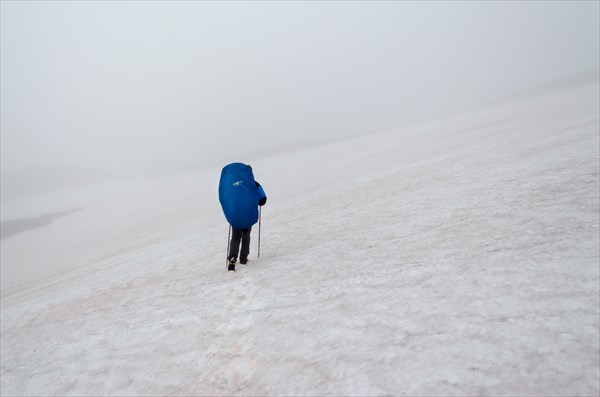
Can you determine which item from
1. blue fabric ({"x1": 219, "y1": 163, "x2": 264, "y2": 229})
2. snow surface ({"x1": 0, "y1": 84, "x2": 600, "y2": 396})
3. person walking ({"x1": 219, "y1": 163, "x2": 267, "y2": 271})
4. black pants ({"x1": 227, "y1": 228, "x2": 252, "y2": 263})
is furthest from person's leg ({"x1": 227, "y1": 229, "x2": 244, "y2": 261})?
snow surface ({"x1": 0, "y1": 84, "x2": 600, "y2": 396})

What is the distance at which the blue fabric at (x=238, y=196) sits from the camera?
6.91 metres

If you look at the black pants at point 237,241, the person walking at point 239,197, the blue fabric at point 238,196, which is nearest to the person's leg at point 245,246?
the black pants at point 237,241

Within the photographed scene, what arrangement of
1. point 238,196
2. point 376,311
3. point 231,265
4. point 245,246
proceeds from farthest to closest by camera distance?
point 245,246 < point 231,265 < point 238,196 < point 376,311

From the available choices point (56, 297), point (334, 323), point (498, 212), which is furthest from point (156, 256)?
point (498, 212)

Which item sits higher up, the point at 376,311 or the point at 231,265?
the point at 376,311

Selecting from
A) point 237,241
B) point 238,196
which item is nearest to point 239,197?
point 238,196

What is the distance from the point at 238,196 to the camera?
22.7ft

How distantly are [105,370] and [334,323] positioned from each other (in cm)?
299

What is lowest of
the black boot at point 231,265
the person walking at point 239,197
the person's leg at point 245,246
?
the black boot at point 231,265

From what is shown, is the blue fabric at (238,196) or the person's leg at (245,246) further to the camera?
the person's leg at (245,246)

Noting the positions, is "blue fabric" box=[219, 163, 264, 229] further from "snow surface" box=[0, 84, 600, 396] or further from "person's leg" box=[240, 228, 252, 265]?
"snow surface" box=[0, 84, 600, 396]

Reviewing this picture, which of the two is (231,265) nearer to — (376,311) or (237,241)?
(237,241)

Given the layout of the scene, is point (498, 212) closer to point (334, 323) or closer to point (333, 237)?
point (333, 237)

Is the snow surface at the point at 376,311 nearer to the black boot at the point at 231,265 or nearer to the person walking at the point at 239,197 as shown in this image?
the black boot at the point at 231,265
